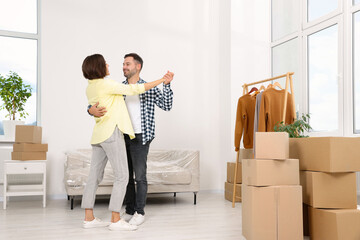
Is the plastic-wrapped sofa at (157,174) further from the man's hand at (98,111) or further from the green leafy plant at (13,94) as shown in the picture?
the man's hand at (98,111)

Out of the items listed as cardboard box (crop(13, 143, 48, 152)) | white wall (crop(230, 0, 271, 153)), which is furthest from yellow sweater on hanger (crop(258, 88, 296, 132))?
cardboard box (crop(13, 143, 48, 152))

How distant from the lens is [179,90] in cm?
483

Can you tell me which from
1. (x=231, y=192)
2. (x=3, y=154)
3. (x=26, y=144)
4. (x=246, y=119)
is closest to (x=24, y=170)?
(x=26, y=144)

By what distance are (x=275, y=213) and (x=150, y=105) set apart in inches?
49.8

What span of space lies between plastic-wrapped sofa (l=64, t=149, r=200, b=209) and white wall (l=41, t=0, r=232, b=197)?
1.58 feet

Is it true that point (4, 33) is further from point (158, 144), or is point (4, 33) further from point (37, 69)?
point (158, 144)

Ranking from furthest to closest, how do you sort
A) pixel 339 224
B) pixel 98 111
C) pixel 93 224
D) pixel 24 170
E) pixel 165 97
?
pixel 24 170 → pixel 165 97 → pixel 93 224 → pixel 98 111 → pixel 339 224

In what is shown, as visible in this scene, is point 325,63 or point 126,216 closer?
point 126,216

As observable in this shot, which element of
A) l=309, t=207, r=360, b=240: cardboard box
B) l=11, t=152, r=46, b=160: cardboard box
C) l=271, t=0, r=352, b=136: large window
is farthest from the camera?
l=11, t=152, r=46, b=160: cardboard box

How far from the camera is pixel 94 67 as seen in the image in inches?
102

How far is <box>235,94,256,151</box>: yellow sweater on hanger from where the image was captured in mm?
3689

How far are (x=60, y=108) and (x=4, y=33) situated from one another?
1.13 metres

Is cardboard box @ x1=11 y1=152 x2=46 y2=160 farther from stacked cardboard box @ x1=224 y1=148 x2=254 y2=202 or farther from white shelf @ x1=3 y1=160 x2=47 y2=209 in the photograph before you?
stacked cardboard box @ x1=224 y1=148 x2=254 y2=202

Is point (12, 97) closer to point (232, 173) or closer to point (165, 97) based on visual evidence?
point (165, 97)
